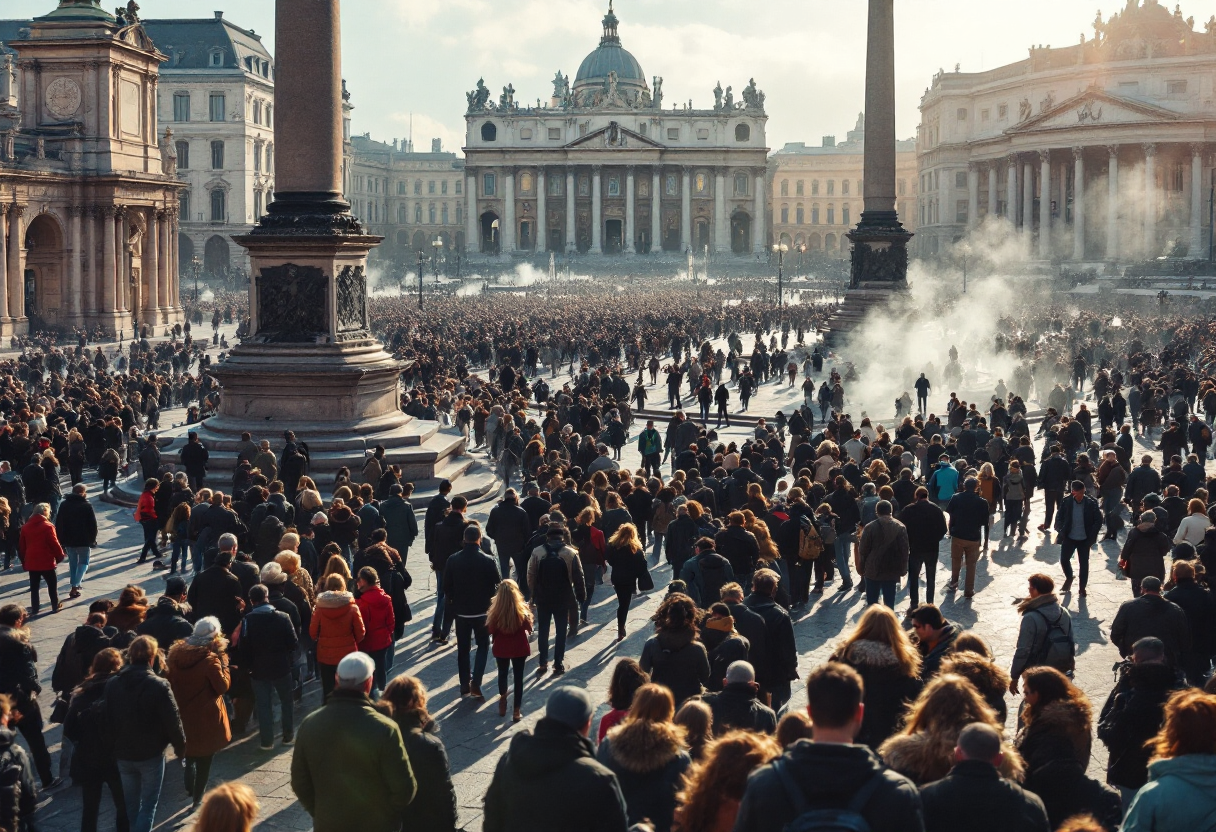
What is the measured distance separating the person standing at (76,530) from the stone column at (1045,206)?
272 feet

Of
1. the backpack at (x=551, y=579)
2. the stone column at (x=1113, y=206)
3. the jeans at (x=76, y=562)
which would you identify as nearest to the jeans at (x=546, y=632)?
the backpack at (x=551, y=579)

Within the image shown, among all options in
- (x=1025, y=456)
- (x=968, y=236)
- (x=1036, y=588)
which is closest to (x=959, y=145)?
(x=968, y=236)

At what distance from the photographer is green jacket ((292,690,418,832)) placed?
20.8 feet

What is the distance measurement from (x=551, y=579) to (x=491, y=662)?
145 cm

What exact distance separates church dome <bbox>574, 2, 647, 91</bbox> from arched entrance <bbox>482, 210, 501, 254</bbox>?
2328 centimetres

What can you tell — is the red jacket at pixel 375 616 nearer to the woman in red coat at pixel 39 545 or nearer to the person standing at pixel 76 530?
the woman in red coat at pixel 39 545

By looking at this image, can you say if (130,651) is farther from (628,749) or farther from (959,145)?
(959,145)

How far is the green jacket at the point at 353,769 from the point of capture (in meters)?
6.33

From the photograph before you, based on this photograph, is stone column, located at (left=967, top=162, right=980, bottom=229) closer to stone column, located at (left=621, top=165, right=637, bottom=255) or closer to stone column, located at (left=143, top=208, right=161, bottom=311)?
stone column, located at (left=621, top=165, right=637, bottom=255)

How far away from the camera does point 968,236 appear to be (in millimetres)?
99188

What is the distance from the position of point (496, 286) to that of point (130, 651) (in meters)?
91.5

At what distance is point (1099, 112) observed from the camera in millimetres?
85875

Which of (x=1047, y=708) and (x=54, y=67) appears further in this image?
(x=54, y=67)

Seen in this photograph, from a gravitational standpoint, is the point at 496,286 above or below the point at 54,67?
below
